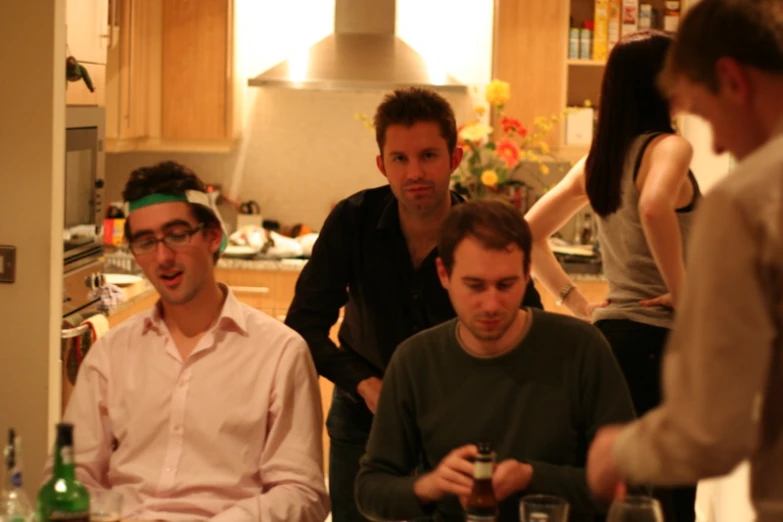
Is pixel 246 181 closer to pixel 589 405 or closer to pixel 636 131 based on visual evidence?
pixel 636 131

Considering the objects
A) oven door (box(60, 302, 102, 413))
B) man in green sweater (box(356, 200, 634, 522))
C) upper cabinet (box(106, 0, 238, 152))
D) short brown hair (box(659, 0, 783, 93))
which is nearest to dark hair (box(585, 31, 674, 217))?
man in green sweater (box(356, 200, 634, 522))

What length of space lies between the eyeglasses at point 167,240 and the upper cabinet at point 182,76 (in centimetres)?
281

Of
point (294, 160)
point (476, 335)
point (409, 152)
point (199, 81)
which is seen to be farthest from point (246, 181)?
point (476, 335)

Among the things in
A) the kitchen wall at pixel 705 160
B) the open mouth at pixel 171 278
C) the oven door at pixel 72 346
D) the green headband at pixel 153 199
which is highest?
the kitchen wall at pixel 705 160

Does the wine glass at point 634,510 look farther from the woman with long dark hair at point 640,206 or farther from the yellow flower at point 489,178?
the yellow flower at point 489,178

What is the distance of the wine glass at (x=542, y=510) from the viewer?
5.12ft

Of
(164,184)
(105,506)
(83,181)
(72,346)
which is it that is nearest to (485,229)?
(164,184)

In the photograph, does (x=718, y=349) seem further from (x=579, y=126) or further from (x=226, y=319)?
(x=579, y=126)

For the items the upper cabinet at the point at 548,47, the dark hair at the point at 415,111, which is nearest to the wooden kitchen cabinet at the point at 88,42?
the dark hair at the point at 415,111

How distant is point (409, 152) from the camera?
2.28m

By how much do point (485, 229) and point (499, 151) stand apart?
264cm

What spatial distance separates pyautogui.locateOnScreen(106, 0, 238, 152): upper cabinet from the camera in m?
4.96

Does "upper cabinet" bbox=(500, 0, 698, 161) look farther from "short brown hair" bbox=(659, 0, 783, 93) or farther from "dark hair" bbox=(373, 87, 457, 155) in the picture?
"short brown hair" bbox=(659, 0, 783, 93)

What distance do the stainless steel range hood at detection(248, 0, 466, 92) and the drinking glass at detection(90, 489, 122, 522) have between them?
339 centimetres
